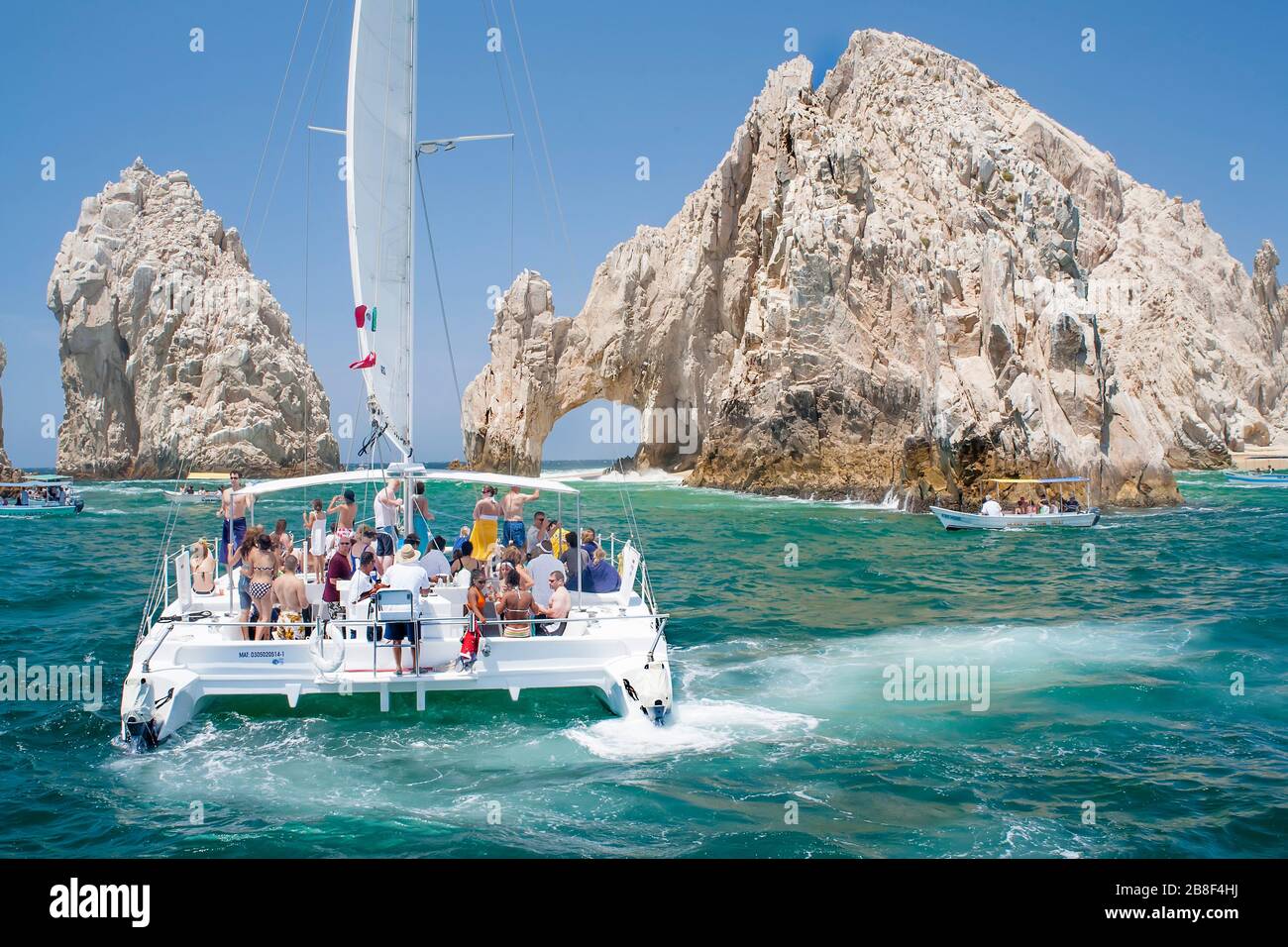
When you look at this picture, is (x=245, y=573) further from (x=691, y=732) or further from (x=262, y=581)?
(x=691, y=732)

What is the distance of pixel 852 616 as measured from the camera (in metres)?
17.2

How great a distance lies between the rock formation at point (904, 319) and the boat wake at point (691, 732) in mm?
28941

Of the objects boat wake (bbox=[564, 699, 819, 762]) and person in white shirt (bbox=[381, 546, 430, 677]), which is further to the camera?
person in white shirt (bbox=[381, 546, 430, 677])

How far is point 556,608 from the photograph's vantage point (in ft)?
36.2

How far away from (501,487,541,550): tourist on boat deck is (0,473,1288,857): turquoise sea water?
302 cm

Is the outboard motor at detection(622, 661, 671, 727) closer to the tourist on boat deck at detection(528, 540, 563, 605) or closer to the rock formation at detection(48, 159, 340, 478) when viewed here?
the tourist on boat deck at detection(528, 540, 563, 605)

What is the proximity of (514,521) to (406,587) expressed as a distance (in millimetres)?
3790

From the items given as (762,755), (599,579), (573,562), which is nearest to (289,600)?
(573,562)

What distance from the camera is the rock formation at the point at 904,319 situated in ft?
131

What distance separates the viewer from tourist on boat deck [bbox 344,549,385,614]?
35.7 feet
